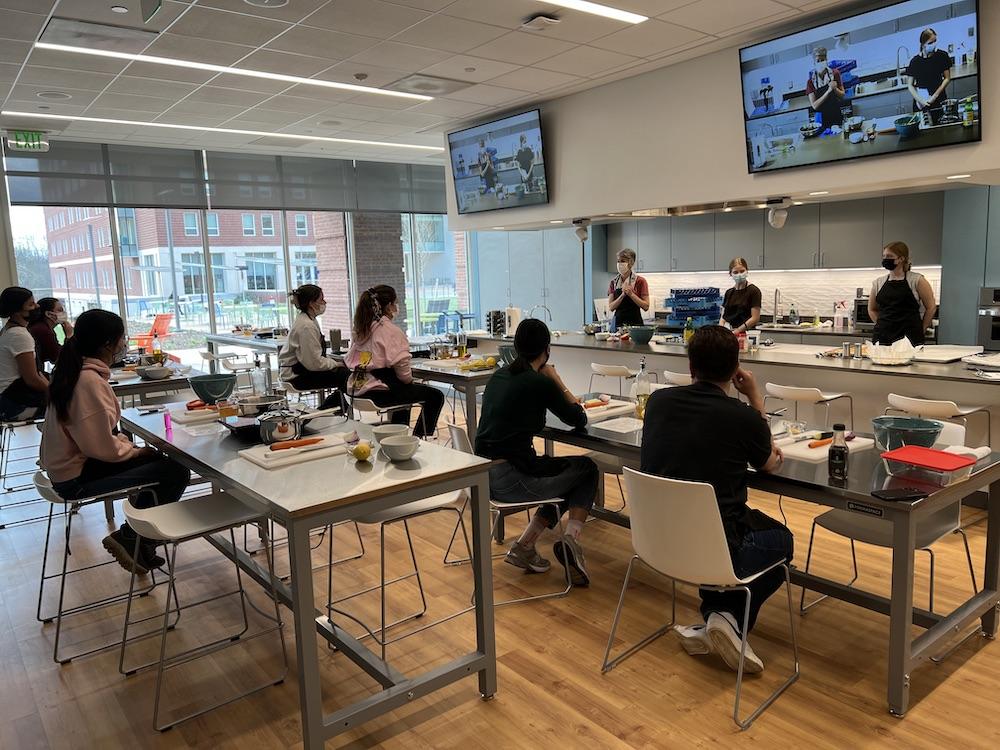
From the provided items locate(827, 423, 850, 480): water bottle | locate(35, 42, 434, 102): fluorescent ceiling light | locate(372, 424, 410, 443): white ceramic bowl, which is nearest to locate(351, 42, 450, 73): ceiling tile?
locate(35, 42, 434, 102): fluorescent ceiling light

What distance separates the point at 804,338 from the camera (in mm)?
7426

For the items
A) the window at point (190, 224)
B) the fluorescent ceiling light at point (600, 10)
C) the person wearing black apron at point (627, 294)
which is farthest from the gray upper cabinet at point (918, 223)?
the window at point (190, 224)

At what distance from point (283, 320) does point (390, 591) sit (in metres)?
7.12

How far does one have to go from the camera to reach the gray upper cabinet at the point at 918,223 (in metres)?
6.60

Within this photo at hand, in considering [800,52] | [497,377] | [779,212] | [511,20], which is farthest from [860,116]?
[497,377]

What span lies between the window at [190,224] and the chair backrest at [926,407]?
801cm

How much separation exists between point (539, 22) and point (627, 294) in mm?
3043


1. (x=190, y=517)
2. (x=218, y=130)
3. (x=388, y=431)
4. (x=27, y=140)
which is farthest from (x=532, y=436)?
(x=27, y=140)

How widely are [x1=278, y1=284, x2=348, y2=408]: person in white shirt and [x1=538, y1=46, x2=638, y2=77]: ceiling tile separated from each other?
2.50 m

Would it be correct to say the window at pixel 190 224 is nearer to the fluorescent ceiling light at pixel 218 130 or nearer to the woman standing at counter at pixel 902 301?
the fluorescent ceiling light at pixel 218 130

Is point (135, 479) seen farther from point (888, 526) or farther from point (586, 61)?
point (586, 61)

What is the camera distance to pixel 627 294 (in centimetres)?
704

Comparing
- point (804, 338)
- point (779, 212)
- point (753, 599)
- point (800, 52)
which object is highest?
point (800, 52)

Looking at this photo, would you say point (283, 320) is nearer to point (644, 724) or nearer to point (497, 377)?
point (497, 377)
